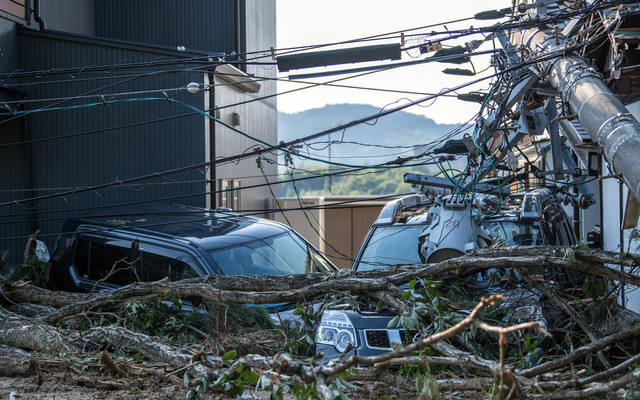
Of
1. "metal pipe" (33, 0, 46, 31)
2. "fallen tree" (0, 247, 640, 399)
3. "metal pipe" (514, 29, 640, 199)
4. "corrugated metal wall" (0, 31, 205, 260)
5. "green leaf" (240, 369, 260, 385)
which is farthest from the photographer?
"metal pipe" (33, 0, 46, 31)

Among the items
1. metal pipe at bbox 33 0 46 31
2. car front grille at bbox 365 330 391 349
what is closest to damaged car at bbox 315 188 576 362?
car front grille at bbox 365 330 391 349

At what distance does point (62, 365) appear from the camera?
5.37m

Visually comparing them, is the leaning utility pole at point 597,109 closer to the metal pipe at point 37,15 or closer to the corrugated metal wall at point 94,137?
the corrugated metal wall at point 94,137

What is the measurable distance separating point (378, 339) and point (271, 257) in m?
2.88

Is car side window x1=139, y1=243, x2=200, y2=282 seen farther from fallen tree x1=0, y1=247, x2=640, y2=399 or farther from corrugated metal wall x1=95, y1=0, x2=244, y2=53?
corrugated metal wall x1=95, y1=0, x2=244, y2=53

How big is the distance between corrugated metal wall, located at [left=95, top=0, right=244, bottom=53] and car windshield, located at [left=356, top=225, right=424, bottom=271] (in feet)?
29.7

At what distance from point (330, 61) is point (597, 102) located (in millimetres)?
3566

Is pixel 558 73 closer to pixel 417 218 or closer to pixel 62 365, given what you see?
pixel 417 218

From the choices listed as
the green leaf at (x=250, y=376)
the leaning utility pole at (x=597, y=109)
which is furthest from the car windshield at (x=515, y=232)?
the green leaf at (x=250, y=376)

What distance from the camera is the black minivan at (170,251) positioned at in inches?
297

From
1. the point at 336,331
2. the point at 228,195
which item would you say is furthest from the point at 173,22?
the point at 336,331

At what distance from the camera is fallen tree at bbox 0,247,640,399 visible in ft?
11.3

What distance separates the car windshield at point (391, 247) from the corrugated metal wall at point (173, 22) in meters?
9.05

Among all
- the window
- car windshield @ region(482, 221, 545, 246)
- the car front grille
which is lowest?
the car front grille
